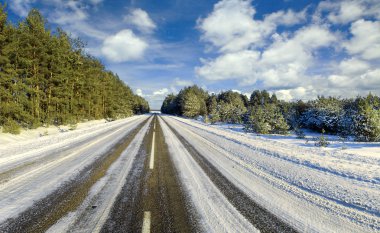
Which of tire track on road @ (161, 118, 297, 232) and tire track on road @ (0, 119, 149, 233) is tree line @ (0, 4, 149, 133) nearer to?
tire track on road @ (0, 119, 149, 233)

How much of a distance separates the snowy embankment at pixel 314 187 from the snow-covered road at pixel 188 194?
0.02 metres

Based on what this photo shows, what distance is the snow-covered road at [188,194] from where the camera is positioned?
13.4 feet

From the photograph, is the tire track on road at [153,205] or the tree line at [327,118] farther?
the tree line at [327,118]

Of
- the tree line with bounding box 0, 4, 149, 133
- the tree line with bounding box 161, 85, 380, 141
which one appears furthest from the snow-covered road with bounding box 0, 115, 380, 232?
the tree line with bounding box 0, 4, 149, 133

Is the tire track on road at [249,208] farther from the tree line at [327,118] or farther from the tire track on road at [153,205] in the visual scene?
the tree line at [327,118]

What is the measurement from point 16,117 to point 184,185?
19.1 meters

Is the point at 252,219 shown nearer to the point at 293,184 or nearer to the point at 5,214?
the point at 293,184

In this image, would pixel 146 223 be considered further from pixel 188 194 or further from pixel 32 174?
pixel 32 174

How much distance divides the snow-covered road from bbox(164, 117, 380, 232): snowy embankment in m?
0.02

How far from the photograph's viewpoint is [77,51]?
114 feet

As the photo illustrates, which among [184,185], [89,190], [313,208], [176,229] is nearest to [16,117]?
[89,190]

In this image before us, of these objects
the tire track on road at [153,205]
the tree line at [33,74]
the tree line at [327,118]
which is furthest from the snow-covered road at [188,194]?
the tree line at [33,74]

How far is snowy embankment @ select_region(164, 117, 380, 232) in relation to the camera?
14.1 feet

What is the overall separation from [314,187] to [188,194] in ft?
11.0
